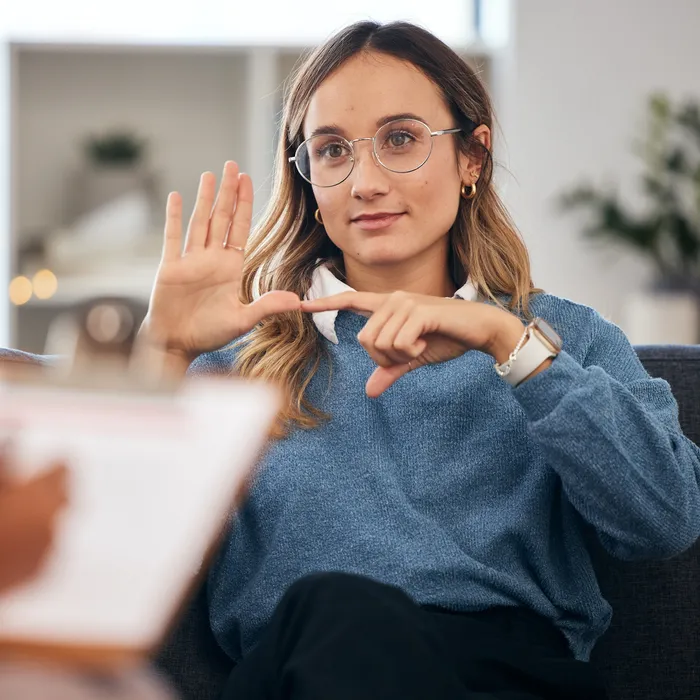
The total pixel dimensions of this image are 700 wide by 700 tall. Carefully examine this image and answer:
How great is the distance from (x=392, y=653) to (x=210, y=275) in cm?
46

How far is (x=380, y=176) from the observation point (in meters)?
1.33

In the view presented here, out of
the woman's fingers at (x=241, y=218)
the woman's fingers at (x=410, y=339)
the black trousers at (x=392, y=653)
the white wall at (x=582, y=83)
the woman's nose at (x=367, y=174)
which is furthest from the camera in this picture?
the white wall at (x=582, y=83)

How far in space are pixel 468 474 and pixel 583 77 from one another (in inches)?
146

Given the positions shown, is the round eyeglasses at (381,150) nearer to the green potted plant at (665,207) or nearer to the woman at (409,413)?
the woman at (409,413)

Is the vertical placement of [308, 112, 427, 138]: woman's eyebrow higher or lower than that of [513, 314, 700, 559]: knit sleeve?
higher

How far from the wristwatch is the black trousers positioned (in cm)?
27

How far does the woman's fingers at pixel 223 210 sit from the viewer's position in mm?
1127

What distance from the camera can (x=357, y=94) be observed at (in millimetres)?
1345

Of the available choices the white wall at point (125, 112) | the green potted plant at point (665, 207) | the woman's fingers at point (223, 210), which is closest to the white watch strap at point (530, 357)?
the woman's fingers at point (223, 210)

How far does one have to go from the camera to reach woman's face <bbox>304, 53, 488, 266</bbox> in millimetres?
1334

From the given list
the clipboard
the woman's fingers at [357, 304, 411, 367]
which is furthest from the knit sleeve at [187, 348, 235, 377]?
the clipboard

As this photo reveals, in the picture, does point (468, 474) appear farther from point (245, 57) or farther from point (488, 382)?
point (245, 57)

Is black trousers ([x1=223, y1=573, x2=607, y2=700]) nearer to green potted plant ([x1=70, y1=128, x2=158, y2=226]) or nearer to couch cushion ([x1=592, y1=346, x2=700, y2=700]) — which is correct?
couch cushion ([x1=592, y1=346, x2=700, y2=700])

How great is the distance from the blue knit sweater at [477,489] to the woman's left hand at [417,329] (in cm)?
7
